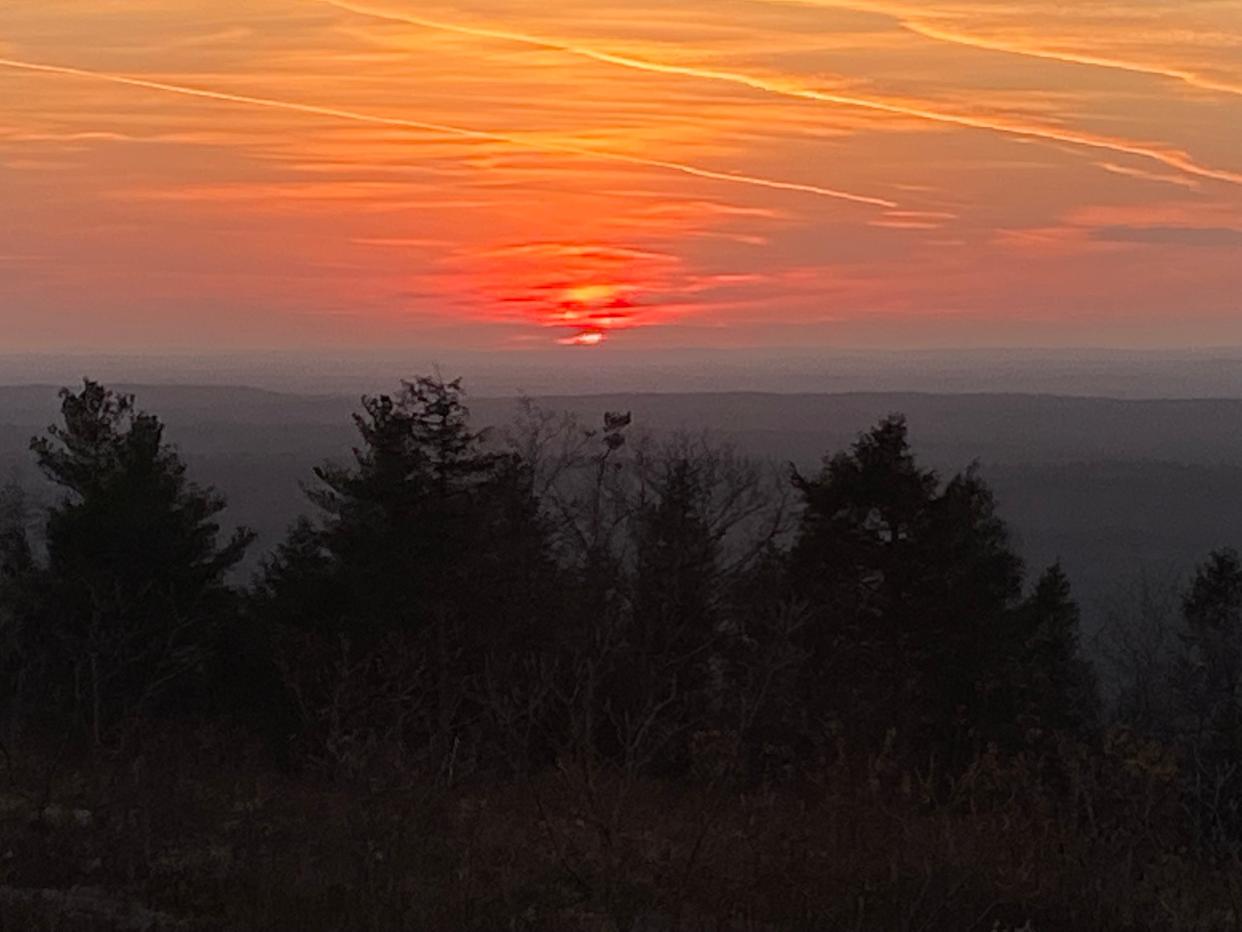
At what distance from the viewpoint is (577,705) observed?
1662 cm

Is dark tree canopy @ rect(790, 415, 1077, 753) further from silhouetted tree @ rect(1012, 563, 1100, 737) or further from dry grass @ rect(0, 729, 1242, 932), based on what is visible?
dry grass @ rect(0, 729, 1242, 932)

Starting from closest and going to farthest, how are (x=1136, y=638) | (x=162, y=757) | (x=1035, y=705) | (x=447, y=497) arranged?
(x=162, y=757), (x=1035, y=705), (x=447, y=497), (x=1136, y=638)

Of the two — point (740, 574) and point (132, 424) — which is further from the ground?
point (132, 424)

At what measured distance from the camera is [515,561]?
32.2 m

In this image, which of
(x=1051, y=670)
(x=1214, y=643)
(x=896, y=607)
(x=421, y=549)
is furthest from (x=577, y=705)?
(x=1214, y=643)

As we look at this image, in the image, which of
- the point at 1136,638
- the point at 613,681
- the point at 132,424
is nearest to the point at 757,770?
the point at 613,681

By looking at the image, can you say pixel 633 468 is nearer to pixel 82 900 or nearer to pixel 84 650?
pixel 84 650

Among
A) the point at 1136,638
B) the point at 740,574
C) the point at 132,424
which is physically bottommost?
the point at 1136,638

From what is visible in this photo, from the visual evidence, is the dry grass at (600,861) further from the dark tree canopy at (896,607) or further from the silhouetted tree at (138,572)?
the silhouetted tree at (138,572)

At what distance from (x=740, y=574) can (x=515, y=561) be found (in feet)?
14.8

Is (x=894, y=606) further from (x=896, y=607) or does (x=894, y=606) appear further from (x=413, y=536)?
(x=413, y=536)

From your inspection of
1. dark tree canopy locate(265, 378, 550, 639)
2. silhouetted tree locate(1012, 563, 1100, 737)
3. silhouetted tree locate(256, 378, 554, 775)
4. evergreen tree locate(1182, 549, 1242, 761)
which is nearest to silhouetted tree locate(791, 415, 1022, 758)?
silhouetted tree locate(1012, 563, 1100, 737)

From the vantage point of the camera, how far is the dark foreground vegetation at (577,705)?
8.20 meters

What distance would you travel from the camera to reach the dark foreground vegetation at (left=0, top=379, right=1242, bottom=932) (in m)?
8.20
